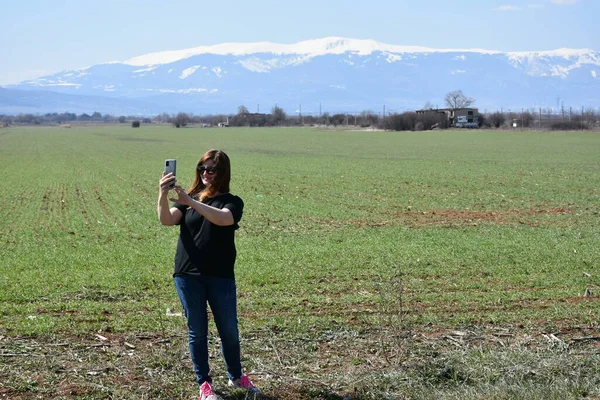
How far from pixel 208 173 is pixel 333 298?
4728mm

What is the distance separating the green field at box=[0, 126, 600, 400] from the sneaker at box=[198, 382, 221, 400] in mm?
308

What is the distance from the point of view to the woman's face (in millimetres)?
6363

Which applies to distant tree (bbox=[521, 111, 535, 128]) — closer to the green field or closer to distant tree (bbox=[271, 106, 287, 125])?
distant tree (bbox=[271, 106, 287, 125])

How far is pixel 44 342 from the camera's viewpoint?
26.9 feet

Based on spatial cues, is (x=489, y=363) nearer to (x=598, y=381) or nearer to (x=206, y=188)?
(x=598, y=381)

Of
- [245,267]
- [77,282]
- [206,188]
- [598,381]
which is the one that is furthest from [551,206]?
[206,188]

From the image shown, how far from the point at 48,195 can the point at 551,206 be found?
16836 millimetres

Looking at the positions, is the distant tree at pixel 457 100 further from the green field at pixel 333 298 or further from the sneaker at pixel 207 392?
the sneaker at pixel 207 392

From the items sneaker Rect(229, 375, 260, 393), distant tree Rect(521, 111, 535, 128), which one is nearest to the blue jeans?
sneaker Rect(229, 375, 260, 393)

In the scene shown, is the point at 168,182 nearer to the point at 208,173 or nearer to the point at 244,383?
the point at 208,173

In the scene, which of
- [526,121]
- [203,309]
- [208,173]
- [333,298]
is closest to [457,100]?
[526,121]

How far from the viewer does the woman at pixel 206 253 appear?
20.6 feet

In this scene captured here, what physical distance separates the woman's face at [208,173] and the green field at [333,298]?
179 cm

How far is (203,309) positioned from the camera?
6441mm
